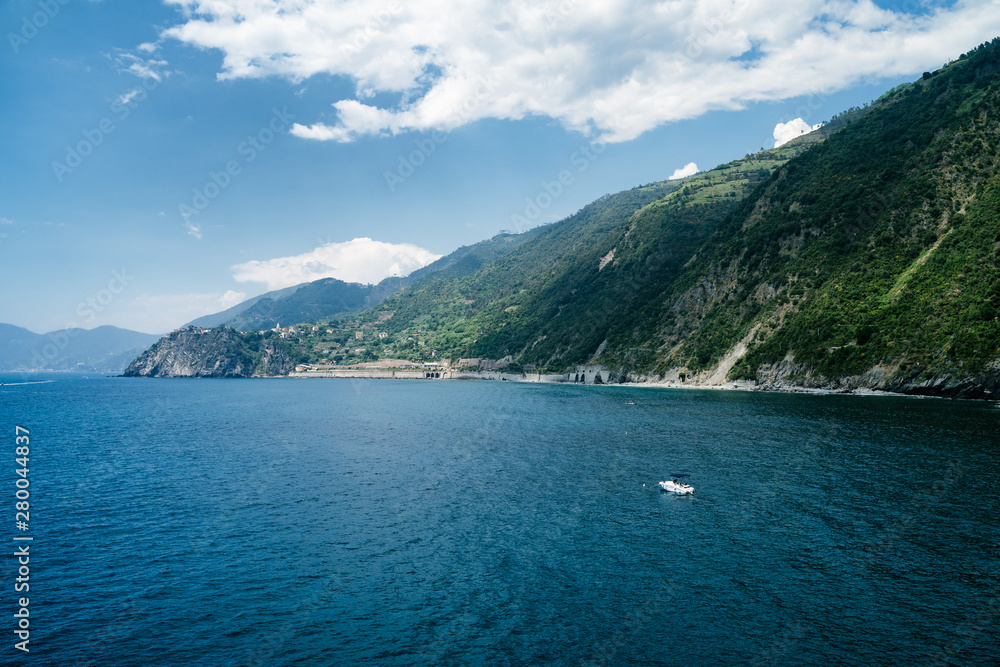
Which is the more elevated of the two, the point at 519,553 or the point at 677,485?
the point at 677,485

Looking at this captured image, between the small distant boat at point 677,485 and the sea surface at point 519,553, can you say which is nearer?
the sea surface at point 519,553

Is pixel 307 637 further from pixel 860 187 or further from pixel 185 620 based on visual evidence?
pixel 860 187

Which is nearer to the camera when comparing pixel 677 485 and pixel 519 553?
pixel 519 553

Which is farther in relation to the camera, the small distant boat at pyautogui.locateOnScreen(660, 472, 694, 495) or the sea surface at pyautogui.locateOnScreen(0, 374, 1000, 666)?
the small distant boat at pyautogui.locateOnScreen(660, 472, 694, 495)
